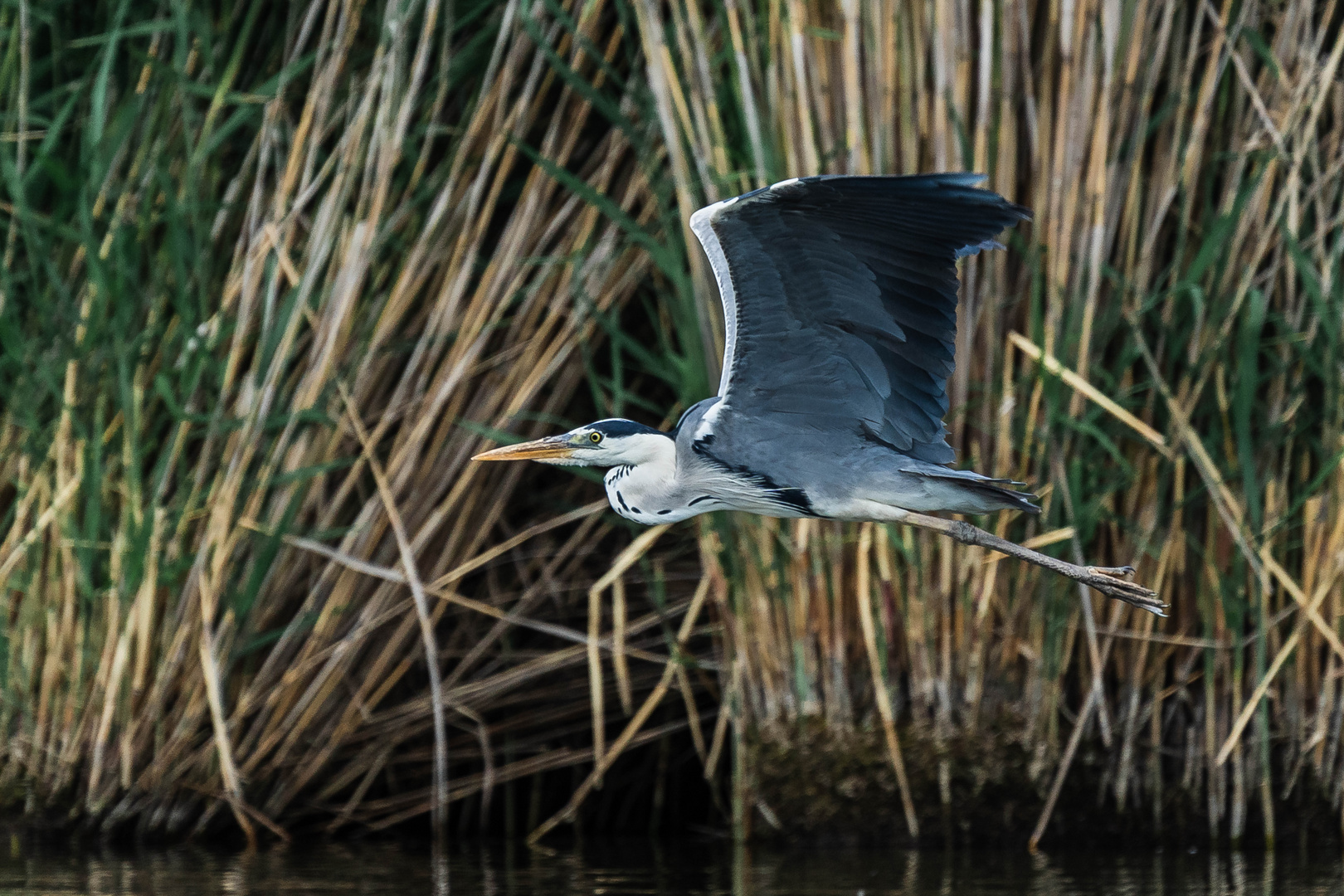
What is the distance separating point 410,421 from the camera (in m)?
4.58

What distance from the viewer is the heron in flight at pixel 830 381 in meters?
3.20

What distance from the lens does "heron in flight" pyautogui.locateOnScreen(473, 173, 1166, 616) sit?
3.20 metres

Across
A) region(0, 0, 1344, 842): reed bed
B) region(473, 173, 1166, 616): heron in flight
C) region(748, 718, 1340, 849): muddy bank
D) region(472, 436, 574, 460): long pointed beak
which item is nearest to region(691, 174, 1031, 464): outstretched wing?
region(473, 173, 1166, 616): heron in flight

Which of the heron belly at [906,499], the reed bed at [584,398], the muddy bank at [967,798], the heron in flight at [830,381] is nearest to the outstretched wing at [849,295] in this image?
the heron in flight at [830,381]

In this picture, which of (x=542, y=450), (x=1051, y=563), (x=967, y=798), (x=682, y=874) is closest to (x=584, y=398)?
(x=542, y=450)

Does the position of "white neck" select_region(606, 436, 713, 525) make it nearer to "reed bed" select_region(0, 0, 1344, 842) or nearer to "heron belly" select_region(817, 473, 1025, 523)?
"heron belly" select_region(817, 473, 1025, 523)

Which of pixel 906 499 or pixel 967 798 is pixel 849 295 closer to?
pixel 906 499

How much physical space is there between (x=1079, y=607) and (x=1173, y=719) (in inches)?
15.7

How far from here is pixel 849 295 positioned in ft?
11.1

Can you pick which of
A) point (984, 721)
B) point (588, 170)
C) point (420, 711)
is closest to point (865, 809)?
point (984, 721)

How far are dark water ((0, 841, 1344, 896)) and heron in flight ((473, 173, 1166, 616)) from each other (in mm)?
694

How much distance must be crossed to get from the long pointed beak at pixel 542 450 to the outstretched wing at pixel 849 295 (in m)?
0.39

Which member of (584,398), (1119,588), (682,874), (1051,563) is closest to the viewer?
(1051,563)

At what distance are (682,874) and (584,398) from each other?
4.65 feet
